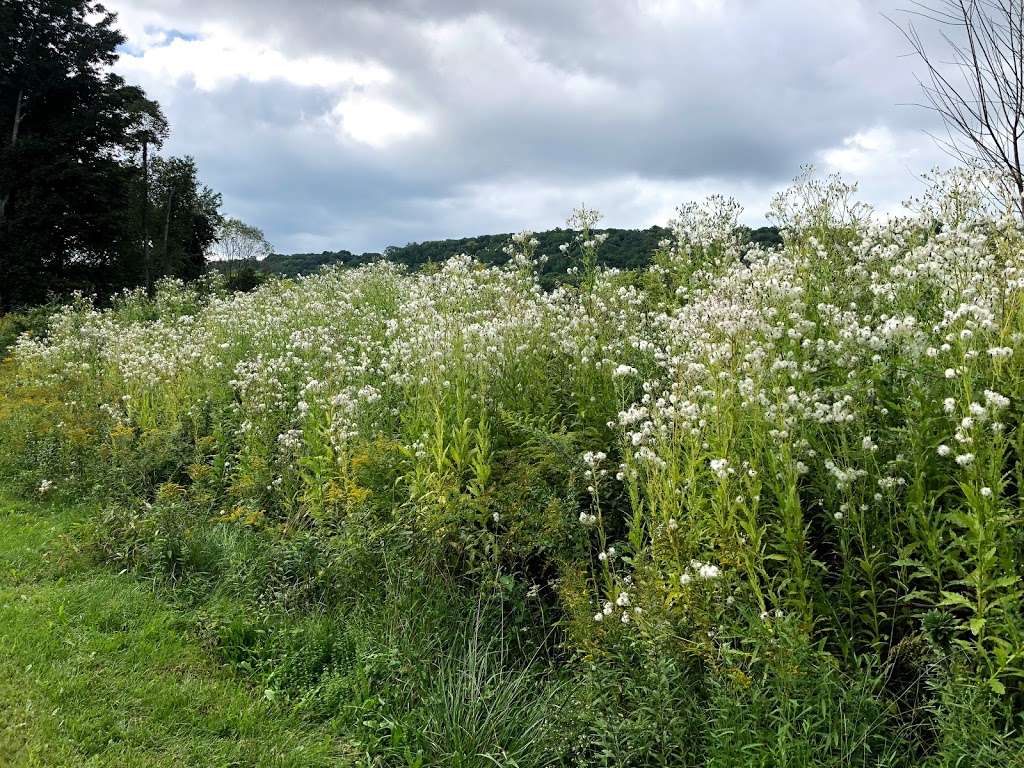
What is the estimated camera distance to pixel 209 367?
9.66 m

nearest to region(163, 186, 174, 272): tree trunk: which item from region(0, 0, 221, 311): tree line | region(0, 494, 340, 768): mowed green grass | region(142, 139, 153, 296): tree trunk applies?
region(142, 139, 153, 296): tree trunk

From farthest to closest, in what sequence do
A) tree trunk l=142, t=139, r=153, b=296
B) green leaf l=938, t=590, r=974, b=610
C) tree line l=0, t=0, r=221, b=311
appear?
tree trunk l=142, t=139, r=153, b=296
tree line l=0, t=0, r=221, b=311
green leaf l=938, t=590, r=974, b=610

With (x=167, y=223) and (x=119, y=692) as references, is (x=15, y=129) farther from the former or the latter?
(x=119, y=692)

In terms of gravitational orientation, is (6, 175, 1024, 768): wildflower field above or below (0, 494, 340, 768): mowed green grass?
above

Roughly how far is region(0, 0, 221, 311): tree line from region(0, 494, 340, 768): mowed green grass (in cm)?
2449

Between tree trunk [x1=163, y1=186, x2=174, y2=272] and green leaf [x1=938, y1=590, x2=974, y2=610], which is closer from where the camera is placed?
green leaf [x1=938, y1=590, x2=974, y2=610]

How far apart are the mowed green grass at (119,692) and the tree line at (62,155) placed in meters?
24.5

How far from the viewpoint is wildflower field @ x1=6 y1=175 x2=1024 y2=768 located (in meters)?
3.24

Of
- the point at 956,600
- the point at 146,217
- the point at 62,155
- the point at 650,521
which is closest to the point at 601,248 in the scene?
the point at 650,521

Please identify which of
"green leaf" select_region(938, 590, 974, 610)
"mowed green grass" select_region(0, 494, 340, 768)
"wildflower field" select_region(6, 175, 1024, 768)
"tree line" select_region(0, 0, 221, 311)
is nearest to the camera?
"green leaf" select_region(938, 590, 974, 610)

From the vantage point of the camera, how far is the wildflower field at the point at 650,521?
324 cm

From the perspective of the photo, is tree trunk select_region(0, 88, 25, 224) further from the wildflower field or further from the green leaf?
the green leaf

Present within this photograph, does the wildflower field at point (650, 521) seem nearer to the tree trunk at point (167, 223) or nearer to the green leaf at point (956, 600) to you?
the green leaf at point (956, 600)

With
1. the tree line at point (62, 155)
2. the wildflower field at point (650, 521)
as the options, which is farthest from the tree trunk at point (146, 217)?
the wildflower field at point (650, 521)
